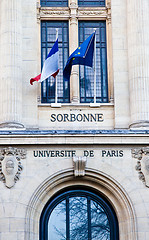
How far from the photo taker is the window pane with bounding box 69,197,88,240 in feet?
92.3

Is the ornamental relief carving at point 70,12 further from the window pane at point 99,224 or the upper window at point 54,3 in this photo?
the window pane at point 99,224

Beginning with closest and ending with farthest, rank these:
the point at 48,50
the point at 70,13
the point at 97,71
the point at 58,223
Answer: the point at 58,223 → the point at 97,71 → the point at 48,50 → the point at 70,13

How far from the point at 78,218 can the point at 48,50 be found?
7.38 m

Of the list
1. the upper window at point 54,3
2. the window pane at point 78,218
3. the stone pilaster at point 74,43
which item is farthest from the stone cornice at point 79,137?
the upper window at point 54,3

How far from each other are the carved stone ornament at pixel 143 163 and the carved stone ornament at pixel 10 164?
444 centimetres

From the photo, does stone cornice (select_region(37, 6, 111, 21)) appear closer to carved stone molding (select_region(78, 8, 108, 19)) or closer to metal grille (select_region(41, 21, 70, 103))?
carved stone molding (select_region(78, 8, 108, 19))

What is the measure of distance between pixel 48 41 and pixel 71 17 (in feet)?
4.71

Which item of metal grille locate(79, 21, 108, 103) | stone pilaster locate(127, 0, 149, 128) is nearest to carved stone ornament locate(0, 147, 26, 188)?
metal grille locate(79, 21, 108, 103)

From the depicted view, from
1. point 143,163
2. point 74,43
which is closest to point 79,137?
point 143,163

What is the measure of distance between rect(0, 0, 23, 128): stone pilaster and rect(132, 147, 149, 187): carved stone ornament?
4773 mm

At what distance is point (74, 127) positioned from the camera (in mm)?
28922

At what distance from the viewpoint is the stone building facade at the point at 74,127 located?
27.5 m

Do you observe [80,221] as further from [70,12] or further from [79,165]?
[70,12]

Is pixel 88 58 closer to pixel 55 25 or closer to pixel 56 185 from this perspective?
pixel 55 25
